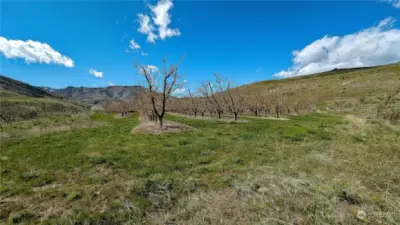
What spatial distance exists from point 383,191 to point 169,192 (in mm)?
6533

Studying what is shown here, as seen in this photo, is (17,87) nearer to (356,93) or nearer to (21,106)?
(21,106)

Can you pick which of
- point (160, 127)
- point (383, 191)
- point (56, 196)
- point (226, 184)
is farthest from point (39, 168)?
point (383, 191)

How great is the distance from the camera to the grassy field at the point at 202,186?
4270mm

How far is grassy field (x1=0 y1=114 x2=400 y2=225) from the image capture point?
14.0 ft

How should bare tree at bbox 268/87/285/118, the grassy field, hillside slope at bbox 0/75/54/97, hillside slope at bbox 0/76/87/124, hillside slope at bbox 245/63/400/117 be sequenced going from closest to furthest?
the grassy field, hillside slope at bbox 245/63/400/117, bare tree at bbox 268/87/285/118, hillside slope at bbox 0/76/87/124, hillside slope at bbox 0/75/54/97

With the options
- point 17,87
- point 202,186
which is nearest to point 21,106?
point 17,87

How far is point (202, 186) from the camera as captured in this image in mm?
5953

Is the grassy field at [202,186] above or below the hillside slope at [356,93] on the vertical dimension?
below

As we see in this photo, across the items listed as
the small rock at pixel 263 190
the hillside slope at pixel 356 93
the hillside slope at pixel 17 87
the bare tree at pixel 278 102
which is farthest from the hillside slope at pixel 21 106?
the hillside slope at pixel 356 93

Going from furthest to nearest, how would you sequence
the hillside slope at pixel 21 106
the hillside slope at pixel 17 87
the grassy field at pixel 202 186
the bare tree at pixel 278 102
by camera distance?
the hillside slope at pixel 17 87
the hillside slope at pixel 21 106
the bare tree at pixel 278 102
the grassy field at pixel 202 186

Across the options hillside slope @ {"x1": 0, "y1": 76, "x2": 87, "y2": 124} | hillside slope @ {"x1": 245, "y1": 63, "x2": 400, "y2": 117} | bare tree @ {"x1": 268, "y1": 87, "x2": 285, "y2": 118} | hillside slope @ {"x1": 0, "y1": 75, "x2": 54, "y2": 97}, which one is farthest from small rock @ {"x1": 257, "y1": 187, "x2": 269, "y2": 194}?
hillside slope @ {"x1": 0, "y1": 75, "x2": 54, "y2": 97}

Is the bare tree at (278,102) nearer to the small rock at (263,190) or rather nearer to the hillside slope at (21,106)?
the small rock at (263,190)

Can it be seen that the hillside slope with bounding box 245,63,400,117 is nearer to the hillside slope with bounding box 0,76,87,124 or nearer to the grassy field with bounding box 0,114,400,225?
the grassy field with bounding box 0,114,400,225

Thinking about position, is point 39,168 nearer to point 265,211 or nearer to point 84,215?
point 84,215
